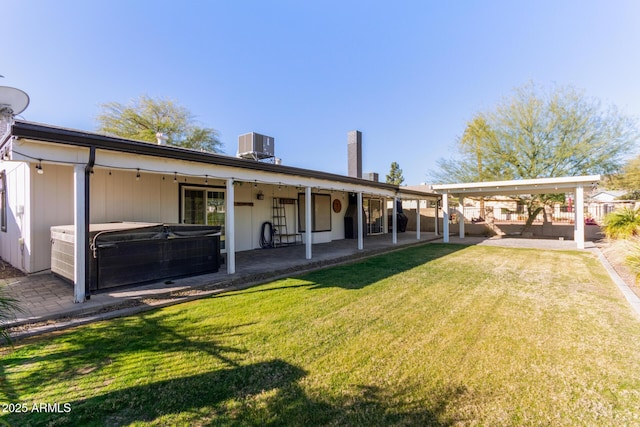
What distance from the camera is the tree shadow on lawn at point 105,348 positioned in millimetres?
2553

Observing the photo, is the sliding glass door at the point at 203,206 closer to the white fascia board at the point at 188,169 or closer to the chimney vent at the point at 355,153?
the white fascia board at the point at 188,169

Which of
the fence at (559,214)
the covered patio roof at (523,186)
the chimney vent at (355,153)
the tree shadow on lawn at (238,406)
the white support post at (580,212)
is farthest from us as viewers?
the fence at (559,214)

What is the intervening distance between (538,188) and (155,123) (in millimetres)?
25533

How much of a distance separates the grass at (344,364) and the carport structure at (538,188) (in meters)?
7.25

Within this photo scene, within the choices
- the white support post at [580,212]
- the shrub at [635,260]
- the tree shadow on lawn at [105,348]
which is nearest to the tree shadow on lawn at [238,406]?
the tree shadow on lawn at [105,348]

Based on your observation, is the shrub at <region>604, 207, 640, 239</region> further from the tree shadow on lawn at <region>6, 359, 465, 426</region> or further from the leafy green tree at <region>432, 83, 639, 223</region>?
the tree shadow on lawn at <region>6, 359, 465, 426</region>

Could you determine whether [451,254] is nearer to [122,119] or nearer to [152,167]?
[152,167]

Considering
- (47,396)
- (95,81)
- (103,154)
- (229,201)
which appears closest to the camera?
(47,396)

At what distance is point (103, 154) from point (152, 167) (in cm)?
74

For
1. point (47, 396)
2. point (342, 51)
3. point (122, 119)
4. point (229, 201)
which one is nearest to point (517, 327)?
point (47, 396)

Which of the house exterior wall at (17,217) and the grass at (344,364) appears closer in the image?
the grass at (344,364)

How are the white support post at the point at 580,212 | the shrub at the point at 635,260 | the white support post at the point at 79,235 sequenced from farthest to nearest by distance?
1. the white support post at the point at 580,212
2. the shrub at the point at 635,260
3. the white support post at the point at 79,235

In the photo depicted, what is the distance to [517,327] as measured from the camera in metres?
Result: 3.72

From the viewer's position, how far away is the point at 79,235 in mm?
4312
